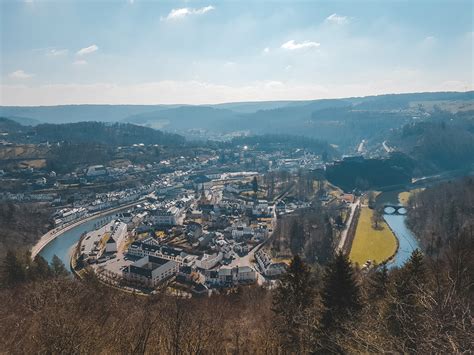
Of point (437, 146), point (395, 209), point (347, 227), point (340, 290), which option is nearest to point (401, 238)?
point (347, 227)

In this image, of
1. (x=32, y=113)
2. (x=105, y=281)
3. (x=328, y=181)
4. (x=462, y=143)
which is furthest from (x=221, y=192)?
(x=32, y=113)

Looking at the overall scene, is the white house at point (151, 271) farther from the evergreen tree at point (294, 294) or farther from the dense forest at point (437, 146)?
the dense forest at point (437, 146)

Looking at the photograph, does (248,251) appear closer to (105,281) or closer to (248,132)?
(105,281)

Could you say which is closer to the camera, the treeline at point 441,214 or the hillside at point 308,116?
the treeline at point 441,214

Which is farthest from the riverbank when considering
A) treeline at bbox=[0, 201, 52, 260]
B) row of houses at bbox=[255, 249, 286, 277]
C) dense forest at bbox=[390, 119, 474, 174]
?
dense forest at bbox=[390, 119, 474, 174]

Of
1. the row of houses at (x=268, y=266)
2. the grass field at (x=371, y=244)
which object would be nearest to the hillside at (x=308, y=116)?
the grass field at (x=371, y=244)

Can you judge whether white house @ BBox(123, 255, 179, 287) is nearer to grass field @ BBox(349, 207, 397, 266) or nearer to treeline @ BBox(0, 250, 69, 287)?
treeline @ BBox(0, 250, 69, 287)

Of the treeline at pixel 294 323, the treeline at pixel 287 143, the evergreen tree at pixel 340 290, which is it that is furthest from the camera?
the treeline at pixel 287 143
